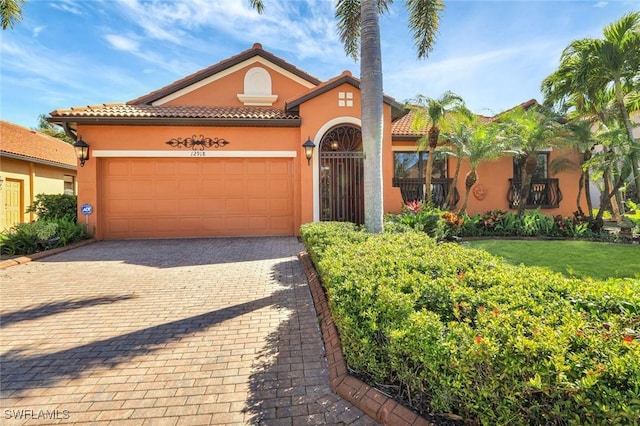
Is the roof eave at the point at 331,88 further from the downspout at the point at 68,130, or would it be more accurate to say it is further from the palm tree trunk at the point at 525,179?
the downspout at the point at 68,130

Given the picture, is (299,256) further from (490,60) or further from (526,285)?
(490,60)

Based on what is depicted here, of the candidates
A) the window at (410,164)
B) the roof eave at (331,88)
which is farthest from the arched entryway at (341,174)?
the window at (410,164)

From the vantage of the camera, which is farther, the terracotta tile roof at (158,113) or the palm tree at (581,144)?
the palm tree at (581,144)

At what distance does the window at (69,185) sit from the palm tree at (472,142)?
68.3 feet

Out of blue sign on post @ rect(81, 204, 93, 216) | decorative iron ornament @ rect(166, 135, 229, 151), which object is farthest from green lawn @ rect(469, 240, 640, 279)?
blue sign on post @ rect(81, 204, 93, 216)

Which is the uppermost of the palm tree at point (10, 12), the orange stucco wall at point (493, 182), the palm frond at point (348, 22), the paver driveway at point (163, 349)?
the palm tree at point (10, 12)

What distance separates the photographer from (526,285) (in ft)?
9.99

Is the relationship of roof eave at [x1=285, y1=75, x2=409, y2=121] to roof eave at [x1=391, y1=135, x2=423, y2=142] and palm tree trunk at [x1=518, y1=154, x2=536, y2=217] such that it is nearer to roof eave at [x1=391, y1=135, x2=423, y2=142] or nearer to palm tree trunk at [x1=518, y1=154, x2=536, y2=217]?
roof eave at [x1=391, y1=135, x2=423, y2=142]

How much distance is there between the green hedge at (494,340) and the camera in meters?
1.61

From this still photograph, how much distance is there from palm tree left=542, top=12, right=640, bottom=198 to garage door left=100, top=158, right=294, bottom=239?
10331mm

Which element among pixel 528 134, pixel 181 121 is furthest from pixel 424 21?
pixel 181 121

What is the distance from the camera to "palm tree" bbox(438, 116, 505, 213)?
10.5 metres

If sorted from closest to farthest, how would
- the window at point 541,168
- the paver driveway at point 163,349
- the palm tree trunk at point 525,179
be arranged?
the paver driveway at point 163,349 → the palm tree trunk at point 525,179 → the window at point 541,168

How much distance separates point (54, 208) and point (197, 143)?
5.47m
